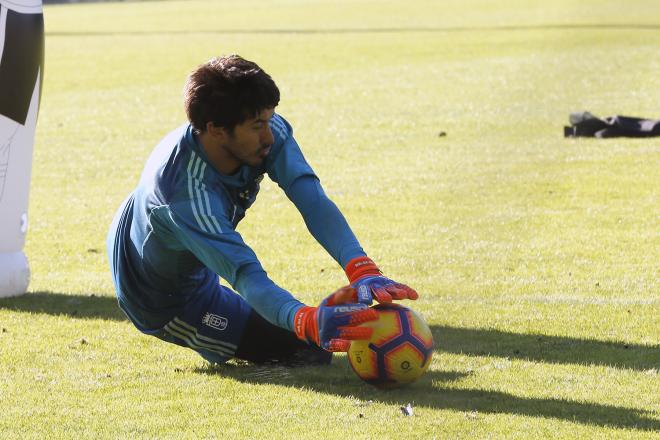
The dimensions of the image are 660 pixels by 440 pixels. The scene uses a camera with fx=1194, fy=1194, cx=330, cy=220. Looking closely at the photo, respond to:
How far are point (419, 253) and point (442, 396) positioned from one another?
169 inches

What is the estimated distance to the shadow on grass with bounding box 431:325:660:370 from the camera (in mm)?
7078

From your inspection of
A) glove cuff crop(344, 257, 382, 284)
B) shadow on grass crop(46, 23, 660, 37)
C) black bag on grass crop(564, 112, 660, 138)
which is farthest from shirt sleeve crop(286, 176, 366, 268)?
shadow on grass crop(46, 23, 660, 37)

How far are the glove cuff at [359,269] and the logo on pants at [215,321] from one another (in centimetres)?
108

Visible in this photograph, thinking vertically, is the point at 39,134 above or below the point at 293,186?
below

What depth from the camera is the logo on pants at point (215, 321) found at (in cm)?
715

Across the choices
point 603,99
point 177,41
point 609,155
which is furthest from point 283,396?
point 177,41

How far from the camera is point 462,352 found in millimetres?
7430

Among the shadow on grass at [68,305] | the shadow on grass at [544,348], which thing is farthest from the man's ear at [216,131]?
the shadow on grass at [68,305]

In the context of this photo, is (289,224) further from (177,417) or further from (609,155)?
(177,417)

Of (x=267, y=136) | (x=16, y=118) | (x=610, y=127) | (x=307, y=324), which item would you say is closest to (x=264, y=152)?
(x=267, y=136)

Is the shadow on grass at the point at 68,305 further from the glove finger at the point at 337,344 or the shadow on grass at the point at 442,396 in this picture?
Result: the glove finger at the point at 337,344

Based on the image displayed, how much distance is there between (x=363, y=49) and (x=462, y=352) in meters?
26.8

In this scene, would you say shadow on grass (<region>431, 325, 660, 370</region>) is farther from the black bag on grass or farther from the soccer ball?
the black bag on grass

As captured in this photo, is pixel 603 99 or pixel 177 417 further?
pixel 603 99
